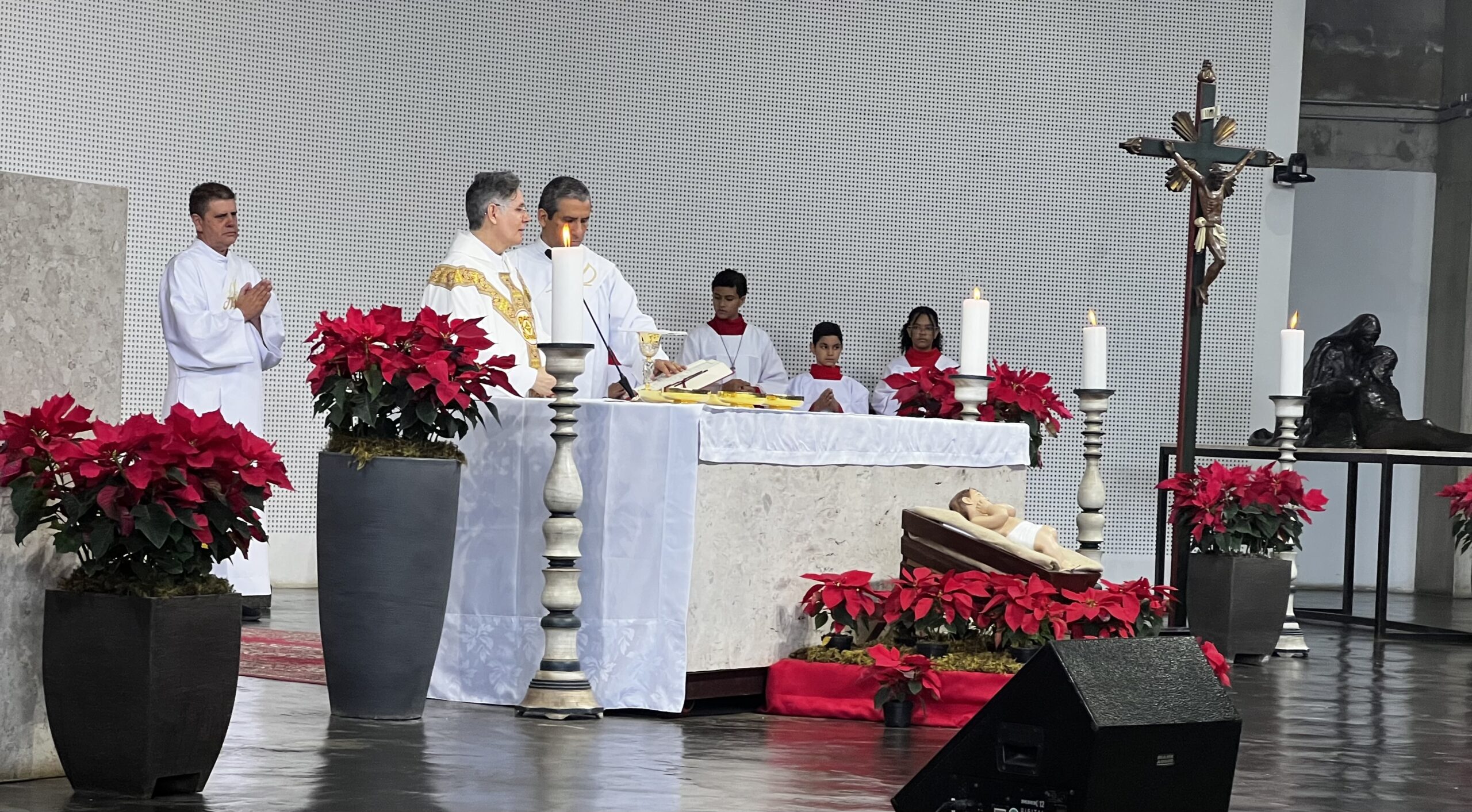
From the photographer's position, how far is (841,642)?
235 inches

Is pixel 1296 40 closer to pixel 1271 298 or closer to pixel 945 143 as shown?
pixel 1271 298

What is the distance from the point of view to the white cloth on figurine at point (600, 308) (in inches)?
272

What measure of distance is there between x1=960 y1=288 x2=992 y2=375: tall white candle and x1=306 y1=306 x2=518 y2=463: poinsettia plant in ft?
7.65

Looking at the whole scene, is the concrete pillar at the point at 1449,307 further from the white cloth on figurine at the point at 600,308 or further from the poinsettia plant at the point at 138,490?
the poinsettia plant at the point at 138,490

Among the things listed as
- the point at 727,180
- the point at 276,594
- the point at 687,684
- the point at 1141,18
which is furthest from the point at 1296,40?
the point at 687,684

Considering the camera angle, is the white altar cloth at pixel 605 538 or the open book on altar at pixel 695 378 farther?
the open book on altar at pixel 695 378

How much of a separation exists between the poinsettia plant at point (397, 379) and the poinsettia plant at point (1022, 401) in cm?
289

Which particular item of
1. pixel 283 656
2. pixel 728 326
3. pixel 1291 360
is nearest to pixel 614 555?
pixel 283 656

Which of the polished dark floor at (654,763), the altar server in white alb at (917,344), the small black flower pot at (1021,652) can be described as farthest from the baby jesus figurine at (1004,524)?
the altar server in white alb at (917,344)

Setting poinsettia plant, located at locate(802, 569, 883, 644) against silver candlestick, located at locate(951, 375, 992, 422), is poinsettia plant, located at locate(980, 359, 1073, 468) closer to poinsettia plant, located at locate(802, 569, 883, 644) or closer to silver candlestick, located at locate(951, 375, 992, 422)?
silver candlestick, located at locate(951, 375, 992, 422)

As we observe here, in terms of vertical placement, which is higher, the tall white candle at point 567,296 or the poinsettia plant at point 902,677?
the tall white candle at point 567,296

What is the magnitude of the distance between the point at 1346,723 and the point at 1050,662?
2862mm

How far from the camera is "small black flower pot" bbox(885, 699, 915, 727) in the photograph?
5625 millimetres

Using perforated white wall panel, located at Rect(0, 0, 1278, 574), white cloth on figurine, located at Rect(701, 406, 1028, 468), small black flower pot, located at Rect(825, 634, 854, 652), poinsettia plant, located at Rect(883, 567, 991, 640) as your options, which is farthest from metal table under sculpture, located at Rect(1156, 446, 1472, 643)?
small black flower pot, located at Rect(825, 634, 854, 652)
